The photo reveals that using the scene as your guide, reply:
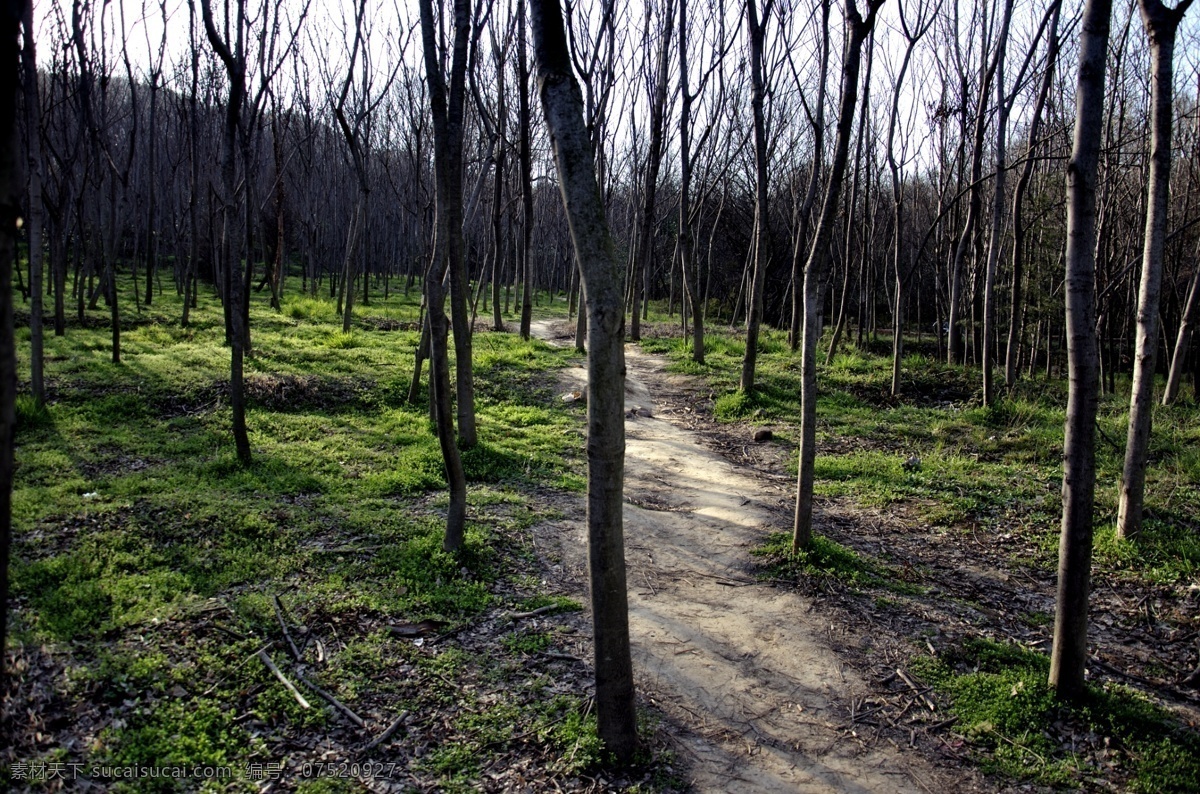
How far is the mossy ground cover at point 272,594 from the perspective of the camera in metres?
3.19

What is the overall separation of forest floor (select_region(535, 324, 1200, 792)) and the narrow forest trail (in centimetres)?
1

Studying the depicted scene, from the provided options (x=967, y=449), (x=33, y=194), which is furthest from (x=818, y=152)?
(x=33, y=194)

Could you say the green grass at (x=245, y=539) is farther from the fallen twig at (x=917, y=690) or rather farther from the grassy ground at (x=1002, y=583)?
the grassy ground at (x=1002, y=583)

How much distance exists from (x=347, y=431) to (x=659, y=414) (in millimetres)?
4157

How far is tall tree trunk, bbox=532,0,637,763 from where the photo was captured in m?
2.74

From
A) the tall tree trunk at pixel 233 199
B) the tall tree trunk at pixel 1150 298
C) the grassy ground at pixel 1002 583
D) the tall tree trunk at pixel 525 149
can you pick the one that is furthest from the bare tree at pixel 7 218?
the tall tree trunk at pixel 525 149

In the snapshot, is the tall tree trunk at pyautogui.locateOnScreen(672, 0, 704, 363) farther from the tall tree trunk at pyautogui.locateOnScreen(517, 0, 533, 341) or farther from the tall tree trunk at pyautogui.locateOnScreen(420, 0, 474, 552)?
the tall tree trunk at pyautogui.locateOnScreen(420, 0, 474, 552)

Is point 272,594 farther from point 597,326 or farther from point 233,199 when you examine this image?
point 233,199

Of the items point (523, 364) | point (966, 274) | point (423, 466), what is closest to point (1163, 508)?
point (423, 466)

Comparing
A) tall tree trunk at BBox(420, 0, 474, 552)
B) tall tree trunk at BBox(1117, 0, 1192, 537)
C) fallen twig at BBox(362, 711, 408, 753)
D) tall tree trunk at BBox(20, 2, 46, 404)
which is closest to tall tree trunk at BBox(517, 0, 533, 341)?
tall tree trunk at BBox(420, 0, 474, 552)

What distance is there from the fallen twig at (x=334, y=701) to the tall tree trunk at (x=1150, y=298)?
203 inches

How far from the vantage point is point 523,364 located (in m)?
12.1

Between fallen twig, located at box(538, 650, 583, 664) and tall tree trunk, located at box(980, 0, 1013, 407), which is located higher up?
tall tree trunk, located at box(980, 0, 1013, 407)

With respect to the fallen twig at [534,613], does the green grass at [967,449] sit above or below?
above
